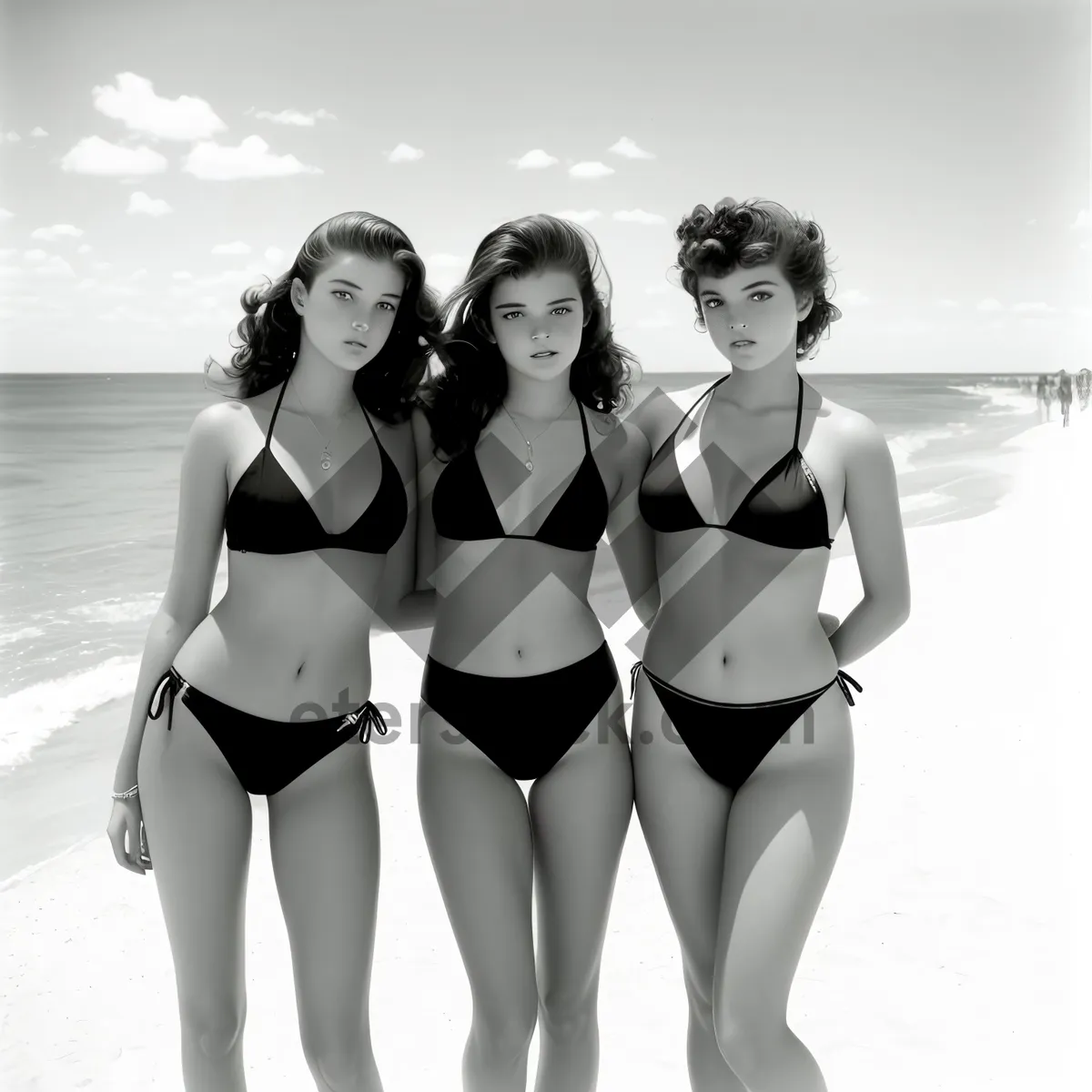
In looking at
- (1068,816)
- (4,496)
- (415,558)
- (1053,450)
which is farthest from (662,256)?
(415,558)

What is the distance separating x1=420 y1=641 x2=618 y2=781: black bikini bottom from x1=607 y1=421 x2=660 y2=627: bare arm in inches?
14.8

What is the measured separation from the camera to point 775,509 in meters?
2.57

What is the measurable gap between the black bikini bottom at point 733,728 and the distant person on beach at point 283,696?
827mm

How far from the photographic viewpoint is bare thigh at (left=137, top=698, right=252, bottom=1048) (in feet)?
8.05

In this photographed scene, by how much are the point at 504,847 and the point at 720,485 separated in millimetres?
1120

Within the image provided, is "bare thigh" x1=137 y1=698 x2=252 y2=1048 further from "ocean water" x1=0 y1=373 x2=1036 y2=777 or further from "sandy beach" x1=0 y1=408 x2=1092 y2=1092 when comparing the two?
"ocean water" x1=0 y1=373 x2=1036 y2=777

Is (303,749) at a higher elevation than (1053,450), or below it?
higher

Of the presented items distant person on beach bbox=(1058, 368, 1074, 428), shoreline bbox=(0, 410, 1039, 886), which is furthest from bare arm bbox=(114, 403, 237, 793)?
distant person on beach bbox=(1058, 368, 1074, 428)

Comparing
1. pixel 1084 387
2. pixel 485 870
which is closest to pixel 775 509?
pixel 485 870

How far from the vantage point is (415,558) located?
2.87 meters

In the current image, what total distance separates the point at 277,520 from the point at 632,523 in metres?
1.00

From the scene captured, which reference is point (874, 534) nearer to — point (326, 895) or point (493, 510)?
point (493, 510)

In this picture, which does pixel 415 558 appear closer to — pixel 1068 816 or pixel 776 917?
pixel 776 917

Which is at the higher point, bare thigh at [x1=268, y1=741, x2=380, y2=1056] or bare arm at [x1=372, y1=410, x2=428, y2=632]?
bare arm at [x1=372, y1=410, x2=428, y2=632]
